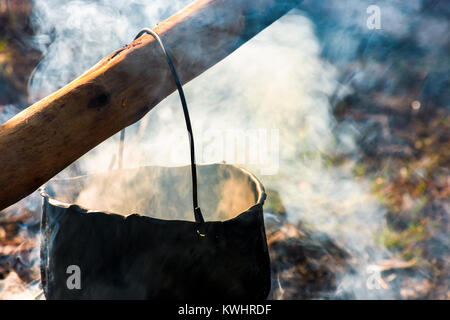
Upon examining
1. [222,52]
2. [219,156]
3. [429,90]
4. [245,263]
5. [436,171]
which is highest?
[222,52]

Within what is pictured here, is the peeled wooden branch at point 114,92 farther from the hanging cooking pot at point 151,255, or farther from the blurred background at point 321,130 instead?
the blurred background at point 321,130

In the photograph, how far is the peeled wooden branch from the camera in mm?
1011

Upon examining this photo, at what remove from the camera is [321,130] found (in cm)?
352

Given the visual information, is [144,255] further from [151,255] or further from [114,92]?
[114,92]

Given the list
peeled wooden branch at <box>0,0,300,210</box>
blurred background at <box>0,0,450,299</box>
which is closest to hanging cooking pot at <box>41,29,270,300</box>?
peeled wooden branch at <box>0,0,300,210</box>

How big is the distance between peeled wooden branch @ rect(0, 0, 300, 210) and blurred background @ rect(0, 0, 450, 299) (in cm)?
134

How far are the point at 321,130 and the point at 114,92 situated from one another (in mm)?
2730

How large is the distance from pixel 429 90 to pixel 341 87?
0.88 m

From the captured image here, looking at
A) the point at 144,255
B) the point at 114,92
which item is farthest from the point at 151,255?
the point at 114,92

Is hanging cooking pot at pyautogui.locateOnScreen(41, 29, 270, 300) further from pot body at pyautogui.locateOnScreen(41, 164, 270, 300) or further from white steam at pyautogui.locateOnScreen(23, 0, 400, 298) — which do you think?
white steam at pyautogui.locateOnScreen(23, 0, 400, 298)

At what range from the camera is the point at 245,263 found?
3.66 ft
